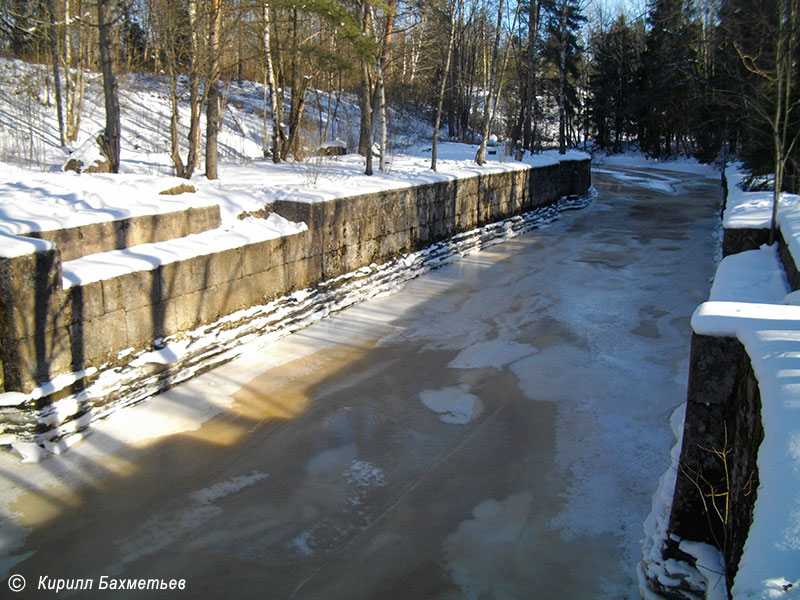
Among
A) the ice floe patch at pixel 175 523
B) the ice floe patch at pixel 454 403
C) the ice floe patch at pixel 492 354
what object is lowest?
the ice floe patch at pixel 175 523

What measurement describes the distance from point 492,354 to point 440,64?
2709 cm

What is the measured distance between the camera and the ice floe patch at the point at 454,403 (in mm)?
6055

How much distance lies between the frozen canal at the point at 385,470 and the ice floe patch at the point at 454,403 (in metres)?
0.02

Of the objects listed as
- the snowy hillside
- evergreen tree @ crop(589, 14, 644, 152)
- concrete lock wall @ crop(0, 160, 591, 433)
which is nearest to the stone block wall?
concrete lock wall @ crop(0, 160, 591, 433)

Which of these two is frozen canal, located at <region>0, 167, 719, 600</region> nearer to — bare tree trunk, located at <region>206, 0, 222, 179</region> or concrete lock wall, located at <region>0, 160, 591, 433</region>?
concrete lock wall, located at <region>0, 160, 591, 433</region>

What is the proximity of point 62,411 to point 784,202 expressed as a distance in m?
8.70

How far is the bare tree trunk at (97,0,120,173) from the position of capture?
10266 mm

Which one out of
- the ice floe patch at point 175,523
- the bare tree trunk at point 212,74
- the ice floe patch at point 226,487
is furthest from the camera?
the bare tree trunk at point 212,74

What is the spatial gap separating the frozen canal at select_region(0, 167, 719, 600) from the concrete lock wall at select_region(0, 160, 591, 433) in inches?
23.7

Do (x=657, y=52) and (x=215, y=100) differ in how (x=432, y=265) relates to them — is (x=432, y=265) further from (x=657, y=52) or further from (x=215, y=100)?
(x=657, y=52)

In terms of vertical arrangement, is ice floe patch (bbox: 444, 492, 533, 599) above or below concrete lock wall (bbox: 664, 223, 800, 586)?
below

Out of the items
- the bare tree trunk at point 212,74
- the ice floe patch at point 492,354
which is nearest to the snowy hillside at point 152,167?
the bare tree trunk at point 212,74

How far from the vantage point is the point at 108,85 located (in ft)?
34.3

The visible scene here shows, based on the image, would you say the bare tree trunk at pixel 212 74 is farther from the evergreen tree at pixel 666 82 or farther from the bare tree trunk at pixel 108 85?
the evergreen tree at pixel 666 82
